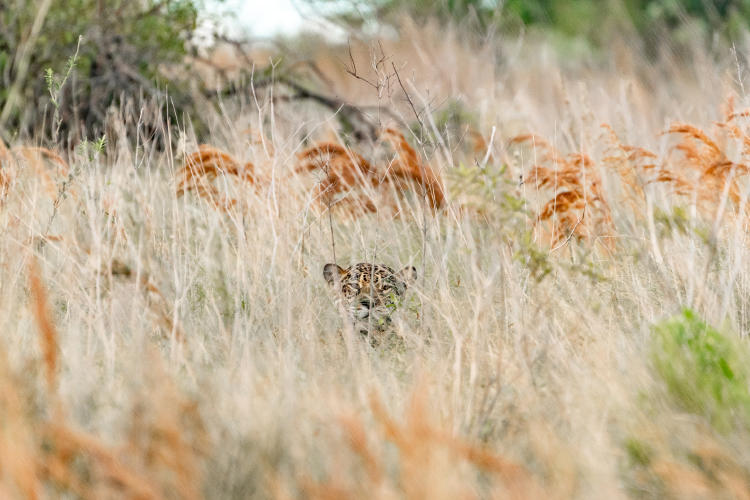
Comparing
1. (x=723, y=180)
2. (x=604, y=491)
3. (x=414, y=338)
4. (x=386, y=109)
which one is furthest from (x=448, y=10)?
(x=604, y=491)

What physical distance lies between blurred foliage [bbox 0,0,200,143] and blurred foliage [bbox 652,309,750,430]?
4446mm

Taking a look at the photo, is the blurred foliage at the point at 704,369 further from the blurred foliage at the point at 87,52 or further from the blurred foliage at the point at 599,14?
the blurred foliage at the point at 599,14

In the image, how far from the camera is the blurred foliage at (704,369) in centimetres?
177

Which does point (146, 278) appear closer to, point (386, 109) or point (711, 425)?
point (711, 425)

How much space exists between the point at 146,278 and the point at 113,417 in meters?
0.64

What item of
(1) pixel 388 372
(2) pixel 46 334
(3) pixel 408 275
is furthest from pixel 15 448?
(3) pixel 408 275

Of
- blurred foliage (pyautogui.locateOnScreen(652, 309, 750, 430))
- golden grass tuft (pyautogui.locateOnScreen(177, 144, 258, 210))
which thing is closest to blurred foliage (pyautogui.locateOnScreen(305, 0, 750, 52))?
golden grass tuft (pyautogui.locateOnScreen(177, 144, 258, 210))

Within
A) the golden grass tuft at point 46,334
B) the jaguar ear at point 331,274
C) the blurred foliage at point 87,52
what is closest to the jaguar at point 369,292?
the jaguar ear at point 331,274

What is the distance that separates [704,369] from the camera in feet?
6.30

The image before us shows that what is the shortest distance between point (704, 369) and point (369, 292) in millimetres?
1159

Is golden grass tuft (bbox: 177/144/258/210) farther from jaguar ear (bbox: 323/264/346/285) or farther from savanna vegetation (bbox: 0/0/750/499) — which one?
jaguar ear (bbox: 323/264/346/285)

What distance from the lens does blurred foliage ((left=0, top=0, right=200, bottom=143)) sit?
5.81m

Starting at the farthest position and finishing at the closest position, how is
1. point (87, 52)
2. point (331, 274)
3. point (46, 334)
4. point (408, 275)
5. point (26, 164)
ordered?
point (87, 52) < point (26, 164) < point (331, 274) < point (408, 275) < point (46, 334)

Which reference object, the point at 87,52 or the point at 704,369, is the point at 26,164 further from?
the point at 704,369
